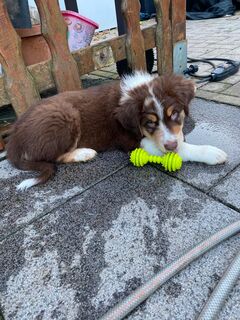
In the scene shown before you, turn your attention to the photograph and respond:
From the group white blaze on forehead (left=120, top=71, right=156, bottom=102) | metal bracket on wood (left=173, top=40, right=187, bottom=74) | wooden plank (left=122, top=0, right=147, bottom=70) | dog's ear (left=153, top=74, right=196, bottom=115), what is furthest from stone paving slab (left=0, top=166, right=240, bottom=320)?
metal bracket on wood (left=173, top=40, right=187, bottom=74)

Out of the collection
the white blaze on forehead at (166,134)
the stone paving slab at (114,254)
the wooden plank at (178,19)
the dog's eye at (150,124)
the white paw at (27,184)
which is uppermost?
the wooden plank at (178,19)

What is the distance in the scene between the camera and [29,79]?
2844 millimetres

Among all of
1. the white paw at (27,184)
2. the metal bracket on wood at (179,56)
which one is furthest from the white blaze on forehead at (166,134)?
the metal bracket on wood at (179,56)

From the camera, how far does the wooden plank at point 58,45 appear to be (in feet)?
9.02

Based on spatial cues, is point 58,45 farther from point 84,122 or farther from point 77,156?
point 77,156

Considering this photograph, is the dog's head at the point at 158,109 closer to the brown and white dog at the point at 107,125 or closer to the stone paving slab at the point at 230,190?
the brown and white dog at the point at 107,125

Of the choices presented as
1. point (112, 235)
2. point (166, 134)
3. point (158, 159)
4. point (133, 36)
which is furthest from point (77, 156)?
point (133, 36)

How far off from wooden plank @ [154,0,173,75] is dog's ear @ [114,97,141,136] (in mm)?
1538

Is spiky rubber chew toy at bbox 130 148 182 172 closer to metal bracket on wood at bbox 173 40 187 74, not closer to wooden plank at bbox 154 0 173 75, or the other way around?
wooden plank at bbox 154 0 173 75

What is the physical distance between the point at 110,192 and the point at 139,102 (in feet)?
2.23

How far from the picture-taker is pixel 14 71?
273 cm

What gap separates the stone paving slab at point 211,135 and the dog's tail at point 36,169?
0.95 meters

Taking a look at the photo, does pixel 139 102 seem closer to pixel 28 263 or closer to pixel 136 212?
pixel 136 212

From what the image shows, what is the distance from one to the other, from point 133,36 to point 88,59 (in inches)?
21.2
